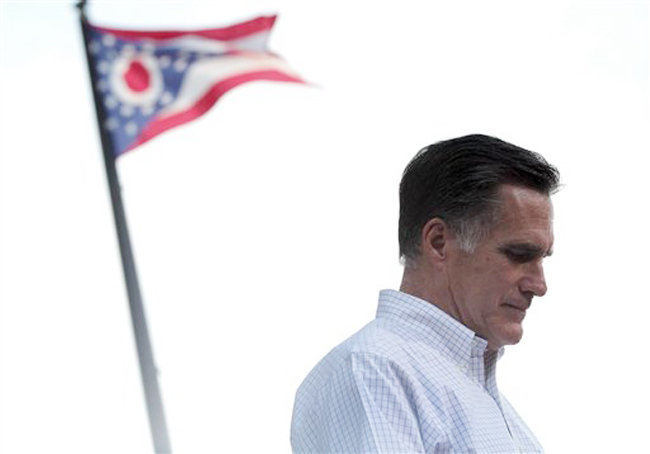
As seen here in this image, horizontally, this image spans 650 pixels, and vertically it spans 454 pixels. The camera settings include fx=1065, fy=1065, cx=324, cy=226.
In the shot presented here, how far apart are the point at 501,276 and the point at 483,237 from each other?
0.11 metres

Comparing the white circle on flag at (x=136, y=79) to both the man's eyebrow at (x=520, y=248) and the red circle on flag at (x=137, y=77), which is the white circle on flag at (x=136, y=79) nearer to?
the red circle on flag at (x=137, y=77)

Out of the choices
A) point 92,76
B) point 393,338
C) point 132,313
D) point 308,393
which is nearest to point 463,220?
point 393,338

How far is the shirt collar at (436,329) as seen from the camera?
8.80ft

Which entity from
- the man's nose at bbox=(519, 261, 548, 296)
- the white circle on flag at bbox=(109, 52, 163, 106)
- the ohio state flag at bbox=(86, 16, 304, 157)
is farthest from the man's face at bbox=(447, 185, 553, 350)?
the white circle on flag at bbox=(109, 52, 163, 106)

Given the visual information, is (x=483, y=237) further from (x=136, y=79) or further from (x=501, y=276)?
(x=136, y=79)

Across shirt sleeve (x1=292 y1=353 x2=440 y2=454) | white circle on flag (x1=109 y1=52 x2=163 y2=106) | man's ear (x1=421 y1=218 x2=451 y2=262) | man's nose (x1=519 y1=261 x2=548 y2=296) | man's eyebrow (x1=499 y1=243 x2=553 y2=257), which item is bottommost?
shirt sleeve (x1=292 y1=353 x2=440 y2=454)

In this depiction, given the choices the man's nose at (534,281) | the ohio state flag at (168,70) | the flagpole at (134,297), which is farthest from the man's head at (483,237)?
the ohio state flag at (168,70)

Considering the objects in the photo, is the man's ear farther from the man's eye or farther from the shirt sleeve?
the shirt sleeve

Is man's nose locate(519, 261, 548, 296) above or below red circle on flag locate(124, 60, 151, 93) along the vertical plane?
below

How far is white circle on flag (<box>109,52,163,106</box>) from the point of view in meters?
5.76

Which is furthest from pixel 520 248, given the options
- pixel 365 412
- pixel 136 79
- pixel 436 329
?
pixel 136 79

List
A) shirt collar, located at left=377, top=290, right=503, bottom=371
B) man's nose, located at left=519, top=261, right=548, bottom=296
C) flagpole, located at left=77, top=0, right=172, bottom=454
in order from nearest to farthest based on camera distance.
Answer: shirt collar, located at left=377, top=290, right=503, bottom=371 < man's nose, located at left=519, top=261, right=548, bottom=296 < flagpole, located at left=77, top=0, right=172, bottom=454

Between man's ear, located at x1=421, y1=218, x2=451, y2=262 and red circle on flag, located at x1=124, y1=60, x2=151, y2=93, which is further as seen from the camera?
red circle on flag, located at x1=124, y1=60, x2=151, y2=93

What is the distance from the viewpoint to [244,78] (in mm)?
5992
